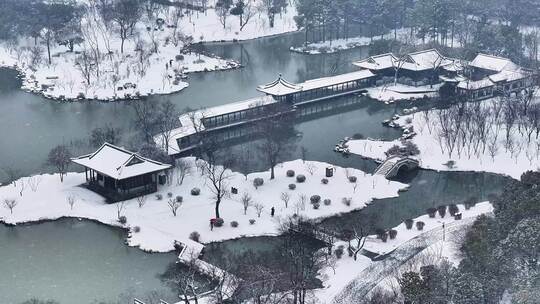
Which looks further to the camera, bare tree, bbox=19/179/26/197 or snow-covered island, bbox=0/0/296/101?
snow-covered island, bbox=0/0/296/101

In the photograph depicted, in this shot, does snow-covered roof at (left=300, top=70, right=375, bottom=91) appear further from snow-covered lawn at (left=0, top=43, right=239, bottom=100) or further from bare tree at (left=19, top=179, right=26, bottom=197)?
bare tree at (left=19, top=179, right=26, bottom=197)

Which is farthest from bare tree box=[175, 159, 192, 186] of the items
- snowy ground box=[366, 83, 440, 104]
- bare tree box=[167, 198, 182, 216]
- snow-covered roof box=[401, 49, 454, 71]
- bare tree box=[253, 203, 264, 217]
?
snow-covered roof box=[401, 49, 454, 71]

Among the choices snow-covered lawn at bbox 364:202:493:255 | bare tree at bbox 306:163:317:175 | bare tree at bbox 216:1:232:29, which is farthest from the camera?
bare tree at bbox 216:1:232:29

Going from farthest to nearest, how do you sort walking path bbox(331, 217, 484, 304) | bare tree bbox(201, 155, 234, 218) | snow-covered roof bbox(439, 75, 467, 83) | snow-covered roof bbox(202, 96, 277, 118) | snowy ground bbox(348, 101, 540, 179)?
snow-covered roof bbox(439, 75, 467, 83)
snow-covered roof bbox(202, 96, 277, 118)
snowy ground bbox(348, 101, 540, 179)
bare tree bbox(201, 155, 234, 218)
walking path bbox(331, 217, 484, 304)

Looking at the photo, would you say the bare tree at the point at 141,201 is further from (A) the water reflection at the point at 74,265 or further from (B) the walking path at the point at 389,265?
(B) the walking path at the point at 389,265

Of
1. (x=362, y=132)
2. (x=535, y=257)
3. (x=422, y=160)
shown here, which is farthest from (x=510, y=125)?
(x=535, y=257)

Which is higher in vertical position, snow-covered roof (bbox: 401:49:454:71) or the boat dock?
snow-covered roof (bbox: 401:49:454:71)

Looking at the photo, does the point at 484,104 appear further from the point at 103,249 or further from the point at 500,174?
the point at 103,249
